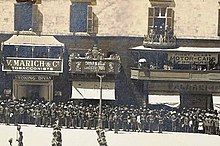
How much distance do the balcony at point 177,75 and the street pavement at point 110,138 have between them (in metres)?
5.29

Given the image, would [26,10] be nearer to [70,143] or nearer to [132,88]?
[132,88]

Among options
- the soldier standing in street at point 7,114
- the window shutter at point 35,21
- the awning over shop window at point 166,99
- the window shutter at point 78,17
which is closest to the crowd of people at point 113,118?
the soldier standing in street at point 7,114

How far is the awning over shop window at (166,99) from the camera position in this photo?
45.0m

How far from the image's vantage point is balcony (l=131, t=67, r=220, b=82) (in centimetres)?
4494

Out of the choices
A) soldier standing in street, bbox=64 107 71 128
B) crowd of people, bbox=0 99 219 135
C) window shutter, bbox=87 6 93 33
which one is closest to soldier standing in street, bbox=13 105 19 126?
crowd of people, bbox=0 99 219 135

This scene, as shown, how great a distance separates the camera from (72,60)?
45.7 m

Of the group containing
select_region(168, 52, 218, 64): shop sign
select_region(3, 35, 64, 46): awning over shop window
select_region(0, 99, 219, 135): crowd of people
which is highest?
select_region(3, 35, 64, 46): awning over shop window

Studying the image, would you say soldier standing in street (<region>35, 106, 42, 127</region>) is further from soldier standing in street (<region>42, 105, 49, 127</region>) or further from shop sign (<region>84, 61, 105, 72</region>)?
shop sign (<region>84, 61, 105, 72</region>)

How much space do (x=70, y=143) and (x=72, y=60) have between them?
10944 millimetres

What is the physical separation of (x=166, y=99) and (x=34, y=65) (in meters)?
8.14

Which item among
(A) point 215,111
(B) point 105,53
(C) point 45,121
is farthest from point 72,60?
(A) point 215,111

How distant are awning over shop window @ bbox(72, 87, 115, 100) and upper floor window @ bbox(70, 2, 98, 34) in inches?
145

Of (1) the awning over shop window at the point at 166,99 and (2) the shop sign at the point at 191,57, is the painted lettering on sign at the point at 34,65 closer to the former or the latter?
(1) the awning over shop window at the point at 166,99

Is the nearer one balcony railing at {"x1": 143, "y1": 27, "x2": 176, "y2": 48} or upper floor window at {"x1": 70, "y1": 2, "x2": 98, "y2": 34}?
balcony railing at {"x1": 143, "y1": 27, "x2": 176, "y2": 48}
